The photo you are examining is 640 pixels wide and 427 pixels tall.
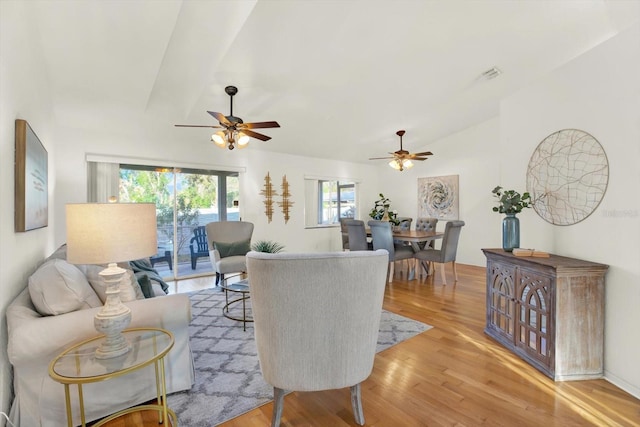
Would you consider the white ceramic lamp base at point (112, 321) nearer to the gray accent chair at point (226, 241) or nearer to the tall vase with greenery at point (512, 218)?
the gray accent chair at point (226, 241)

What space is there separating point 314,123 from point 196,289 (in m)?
3.22

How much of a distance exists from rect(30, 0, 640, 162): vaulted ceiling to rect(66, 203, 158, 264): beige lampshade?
5.27 feet

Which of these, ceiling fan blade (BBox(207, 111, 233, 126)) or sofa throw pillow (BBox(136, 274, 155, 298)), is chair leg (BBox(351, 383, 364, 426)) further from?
ceiling fan blade (BBox(207, 111, 233, 126))

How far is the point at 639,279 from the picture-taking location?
1.88 m

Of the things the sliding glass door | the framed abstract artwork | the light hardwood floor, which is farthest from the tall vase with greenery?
the sliding glass door

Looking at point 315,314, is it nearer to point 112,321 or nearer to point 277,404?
point 277,404

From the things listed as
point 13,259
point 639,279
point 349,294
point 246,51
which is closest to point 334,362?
point 349,294

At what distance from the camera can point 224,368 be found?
221 centimetres

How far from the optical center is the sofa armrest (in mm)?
1399

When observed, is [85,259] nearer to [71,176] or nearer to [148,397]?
[148,397]

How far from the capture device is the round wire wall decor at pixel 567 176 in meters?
2.18

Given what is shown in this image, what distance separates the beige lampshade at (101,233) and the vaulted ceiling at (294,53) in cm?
161

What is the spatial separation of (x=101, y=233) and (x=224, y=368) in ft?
4.55

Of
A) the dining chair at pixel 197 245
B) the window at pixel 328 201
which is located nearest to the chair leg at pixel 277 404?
the dining chair at pixel 197 245
